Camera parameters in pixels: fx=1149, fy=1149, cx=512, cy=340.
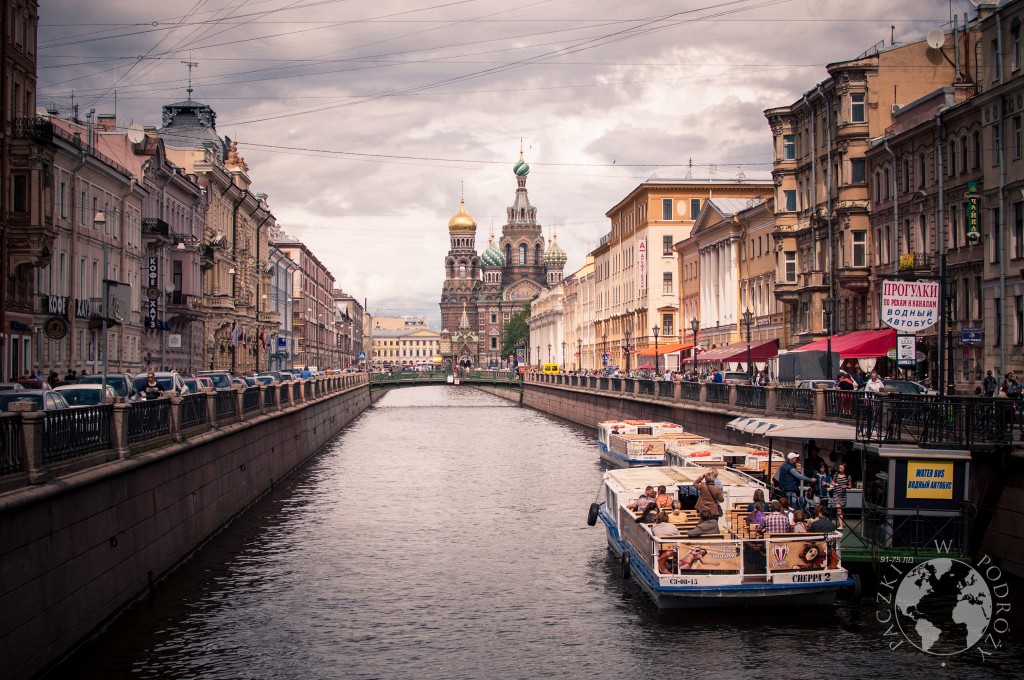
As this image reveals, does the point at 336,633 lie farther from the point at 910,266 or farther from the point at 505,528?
the point at 910,266

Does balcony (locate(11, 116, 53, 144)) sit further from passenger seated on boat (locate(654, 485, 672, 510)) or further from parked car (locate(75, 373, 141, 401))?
passenger seated on boat (locate(654, 485, 672, 510))

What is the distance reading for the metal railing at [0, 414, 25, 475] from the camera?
17000mm

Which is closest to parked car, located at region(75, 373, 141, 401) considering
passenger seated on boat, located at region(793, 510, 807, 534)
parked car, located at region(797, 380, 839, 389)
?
passenger seated on boat, located at region(793, 510, 807, 534)

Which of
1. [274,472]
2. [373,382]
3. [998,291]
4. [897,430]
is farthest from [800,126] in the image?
[373,382]

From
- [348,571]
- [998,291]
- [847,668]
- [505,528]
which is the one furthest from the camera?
[998,291]

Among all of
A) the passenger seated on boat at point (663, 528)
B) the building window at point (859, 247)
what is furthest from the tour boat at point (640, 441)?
the passenger seated on boat at point (663, 528)

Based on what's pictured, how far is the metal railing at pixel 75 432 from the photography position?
61.8 ft

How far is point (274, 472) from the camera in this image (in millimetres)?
45781

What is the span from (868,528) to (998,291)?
21009 mm

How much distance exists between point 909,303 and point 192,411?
728 inches

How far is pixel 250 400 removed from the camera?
137ft

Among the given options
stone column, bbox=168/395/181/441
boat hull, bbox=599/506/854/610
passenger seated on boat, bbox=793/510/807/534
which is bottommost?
boat hull, bbox=599/506/854/610

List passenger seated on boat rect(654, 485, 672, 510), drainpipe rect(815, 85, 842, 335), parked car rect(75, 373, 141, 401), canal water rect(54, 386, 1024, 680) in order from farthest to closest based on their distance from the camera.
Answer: drainpipe rect(815, 85, 842, 335), parked car rect(75, 373, 141, 401), passenger seated on boat rect(654, 485, 672, 510), canal water rect(54, 386, 1024, 680)
